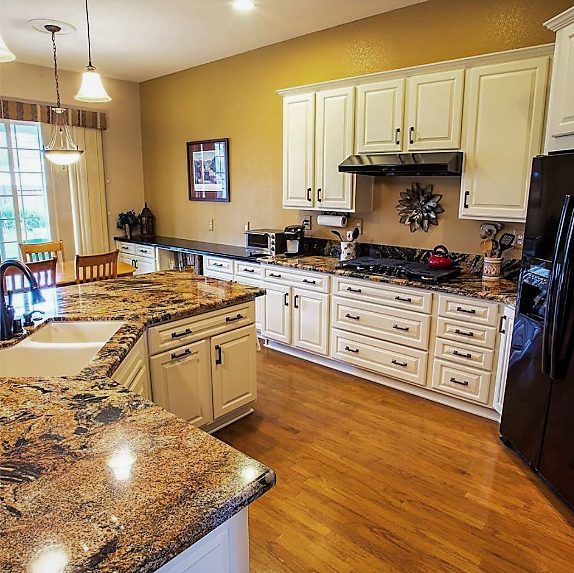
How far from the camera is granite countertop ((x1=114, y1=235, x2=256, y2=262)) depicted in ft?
15.4

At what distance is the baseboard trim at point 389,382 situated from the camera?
3.11m

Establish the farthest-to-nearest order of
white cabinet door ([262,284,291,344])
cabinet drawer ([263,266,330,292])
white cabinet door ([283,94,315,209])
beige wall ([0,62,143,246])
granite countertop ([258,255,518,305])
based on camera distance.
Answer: beige wall ([0,62,143,246]) → white cabinet door ([262,284,291,344]) → white cabinet door ([283,94,315,209]) → cabinet drawer ([263,266,330,292]) → granite countertop ([258,255,518,305])

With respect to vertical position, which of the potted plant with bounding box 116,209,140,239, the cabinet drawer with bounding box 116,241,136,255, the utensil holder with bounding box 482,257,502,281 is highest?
the potted plant with bounding box 116,209,140,239

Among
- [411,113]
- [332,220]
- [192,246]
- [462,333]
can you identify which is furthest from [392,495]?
[192,246]

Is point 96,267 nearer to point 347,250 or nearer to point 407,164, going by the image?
point 347,250

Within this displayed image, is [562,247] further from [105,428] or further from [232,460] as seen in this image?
[105,428]

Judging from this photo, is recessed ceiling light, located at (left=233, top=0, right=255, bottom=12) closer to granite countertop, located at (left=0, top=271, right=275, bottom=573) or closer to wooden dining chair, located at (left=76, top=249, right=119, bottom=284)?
wooden dining chair, located at (left=76, top=249, right=119, bottom=284)

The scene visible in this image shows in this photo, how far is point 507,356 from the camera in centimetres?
284

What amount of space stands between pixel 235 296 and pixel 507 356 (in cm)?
173

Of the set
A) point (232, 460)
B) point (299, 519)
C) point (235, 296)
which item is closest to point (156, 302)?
point (235, 296)

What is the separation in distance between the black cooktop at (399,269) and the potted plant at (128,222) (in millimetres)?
3344

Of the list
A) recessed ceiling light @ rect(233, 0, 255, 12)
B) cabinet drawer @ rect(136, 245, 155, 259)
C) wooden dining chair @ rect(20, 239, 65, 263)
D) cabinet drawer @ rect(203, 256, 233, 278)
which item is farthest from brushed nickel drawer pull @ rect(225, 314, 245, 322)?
cabinet drawer @ rect(136, 245, 155, 259)

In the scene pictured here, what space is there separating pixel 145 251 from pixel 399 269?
3401 mm

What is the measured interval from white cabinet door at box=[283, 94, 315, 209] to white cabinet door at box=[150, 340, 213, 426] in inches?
78.7
